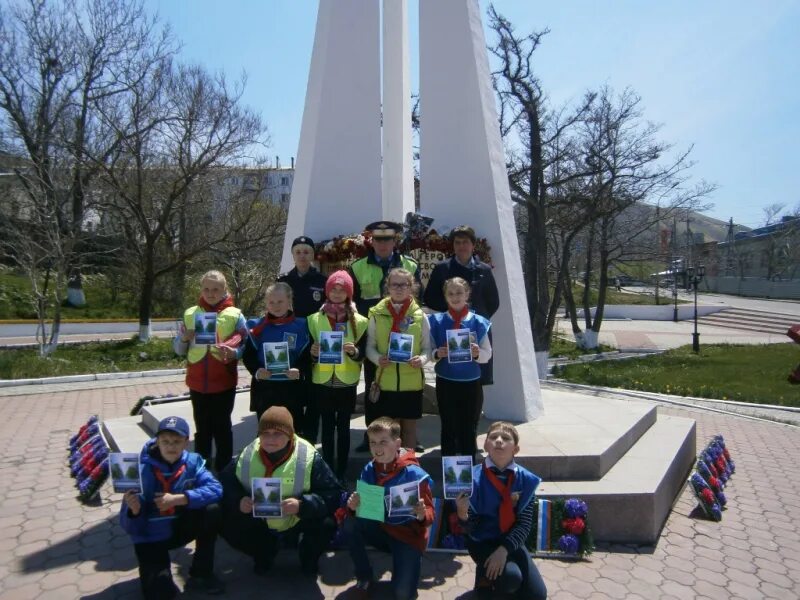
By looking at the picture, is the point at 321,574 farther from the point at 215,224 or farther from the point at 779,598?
the point at 215,224

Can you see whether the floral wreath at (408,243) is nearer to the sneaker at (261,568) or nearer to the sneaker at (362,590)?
the sneaker at (261,568)

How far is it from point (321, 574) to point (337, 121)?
14.9 feet

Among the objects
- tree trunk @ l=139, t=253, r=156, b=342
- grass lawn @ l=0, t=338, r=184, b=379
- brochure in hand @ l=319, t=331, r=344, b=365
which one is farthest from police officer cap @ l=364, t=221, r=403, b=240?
tree trunk @ l=139, t=253, r=156, b=342

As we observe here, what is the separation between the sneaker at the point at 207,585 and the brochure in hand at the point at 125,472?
26.9 inches

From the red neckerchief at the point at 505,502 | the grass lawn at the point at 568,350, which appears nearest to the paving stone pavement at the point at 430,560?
the red neckerchief at the point at 505,502

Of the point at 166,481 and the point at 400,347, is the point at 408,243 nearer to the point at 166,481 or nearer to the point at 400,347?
the point at 400,347

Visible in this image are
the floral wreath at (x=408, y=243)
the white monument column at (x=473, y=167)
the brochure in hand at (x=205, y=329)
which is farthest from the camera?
the white monument column at (x=473, y=167)

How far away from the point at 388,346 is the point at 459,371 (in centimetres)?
53

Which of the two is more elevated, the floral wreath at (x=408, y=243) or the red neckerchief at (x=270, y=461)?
the floral wreath at (x=408, y=243)

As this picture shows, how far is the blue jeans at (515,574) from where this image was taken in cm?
323

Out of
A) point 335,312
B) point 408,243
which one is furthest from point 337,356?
point 408,243

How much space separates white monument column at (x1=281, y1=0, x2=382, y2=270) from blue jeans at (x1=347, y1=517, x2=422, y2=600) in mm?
3623

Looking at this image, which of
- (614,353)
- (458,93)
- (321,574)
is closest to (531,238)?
(614,353)

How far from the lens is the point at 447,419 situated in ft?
14.2
